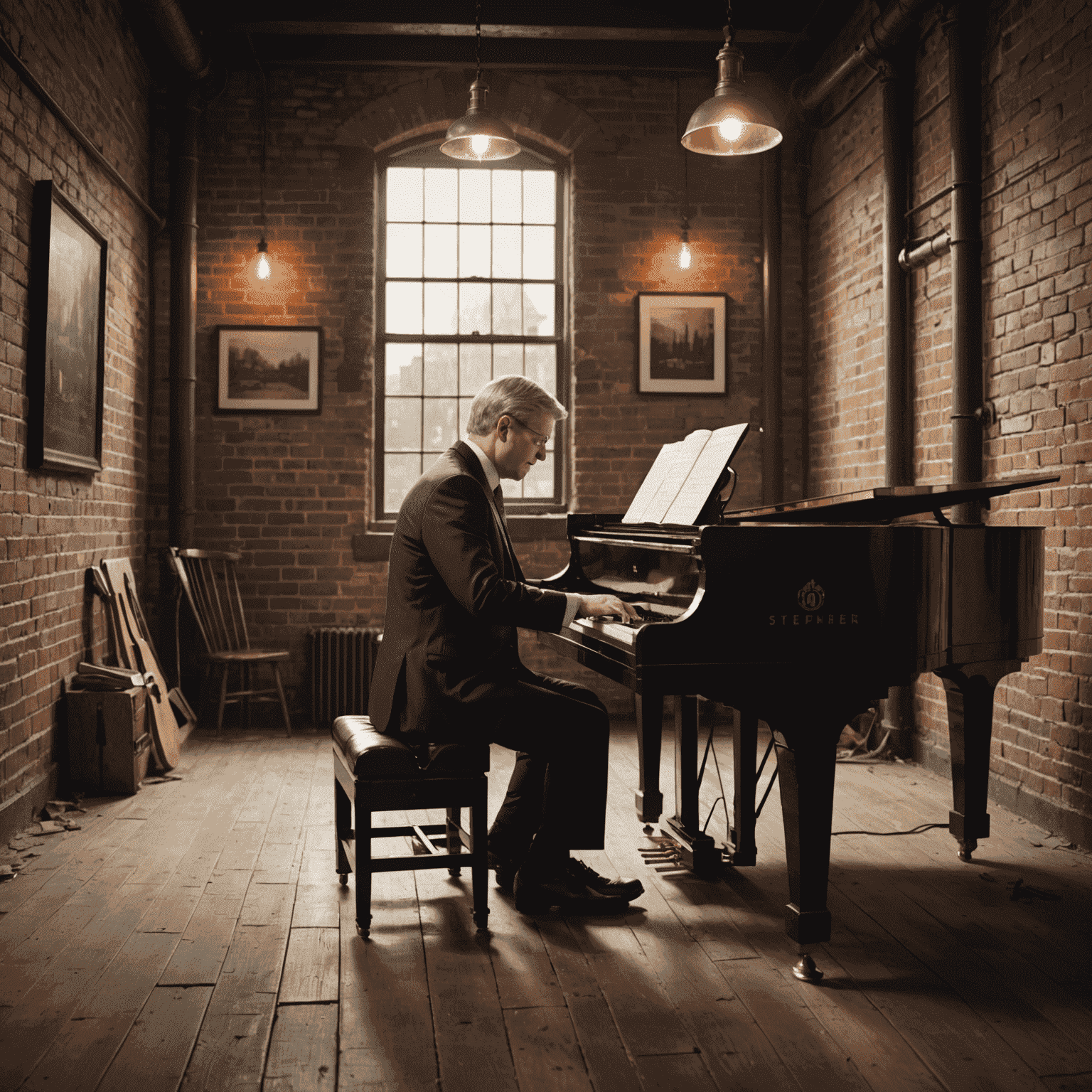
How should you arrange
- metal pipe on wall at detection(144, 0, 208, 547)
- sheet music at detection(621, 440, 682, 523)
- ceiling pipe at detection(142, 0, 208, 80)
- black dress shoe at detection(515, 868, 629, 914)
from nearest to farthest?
black dress shoe at detection(515, 868, 629, 914)
sheet music at detection(621, 440, 682, 523)
ceiling pipe at detection(142, 0, 208, 80)
metal pipe on wall at detection(144, 0, 208, 547)

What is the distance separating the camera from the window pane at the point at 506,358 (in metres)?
6.33

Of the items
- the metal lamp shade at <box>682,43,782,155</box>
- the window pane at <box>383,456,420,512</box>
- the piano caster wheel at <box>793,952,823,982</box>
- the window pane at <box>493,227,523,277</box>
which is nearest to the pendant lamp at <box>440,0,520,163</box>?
the metal lamp shade at <box>682,43,782,155</box>

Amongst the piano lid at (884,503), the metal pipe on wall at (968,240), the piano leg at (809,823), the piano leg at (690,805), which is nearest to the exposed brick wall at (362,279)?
the metal pipe on wall at (968,240)

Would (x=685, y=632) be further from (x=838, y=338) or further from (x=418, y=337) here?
(x=418, y=337)

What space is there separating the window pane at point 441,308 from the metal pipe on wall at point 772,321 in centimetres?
192

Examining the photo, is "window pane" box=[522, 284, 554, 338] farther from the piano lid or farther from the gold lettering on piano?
the gold lettering on piano

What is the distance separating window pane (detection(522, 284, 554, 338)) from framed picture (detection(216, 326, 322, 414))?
1276 millimetres

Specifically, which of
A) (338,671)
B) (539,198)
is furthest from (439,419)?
(338,671)

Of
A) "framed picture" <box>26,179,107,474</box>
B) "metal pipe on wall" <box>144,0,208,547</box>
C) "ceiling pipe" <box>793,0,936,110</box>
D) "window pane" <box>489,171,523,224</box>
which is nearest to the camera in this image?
"framed picture" <box>26,179,107,474</box>

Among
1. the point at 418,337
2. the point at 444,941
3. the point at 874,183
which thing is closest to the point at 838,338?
the point at 874,183

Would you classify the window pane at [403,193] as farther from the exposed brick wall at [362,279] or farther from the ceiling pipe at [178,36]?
the ceiling pipe at [178,36]

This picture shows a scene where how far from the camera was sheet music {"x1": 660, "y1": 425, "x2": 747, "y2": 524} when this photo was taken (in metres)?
2.82

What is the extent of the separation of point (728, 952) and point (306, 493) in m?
4.17

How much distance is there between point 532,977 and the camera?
2.51 metres
